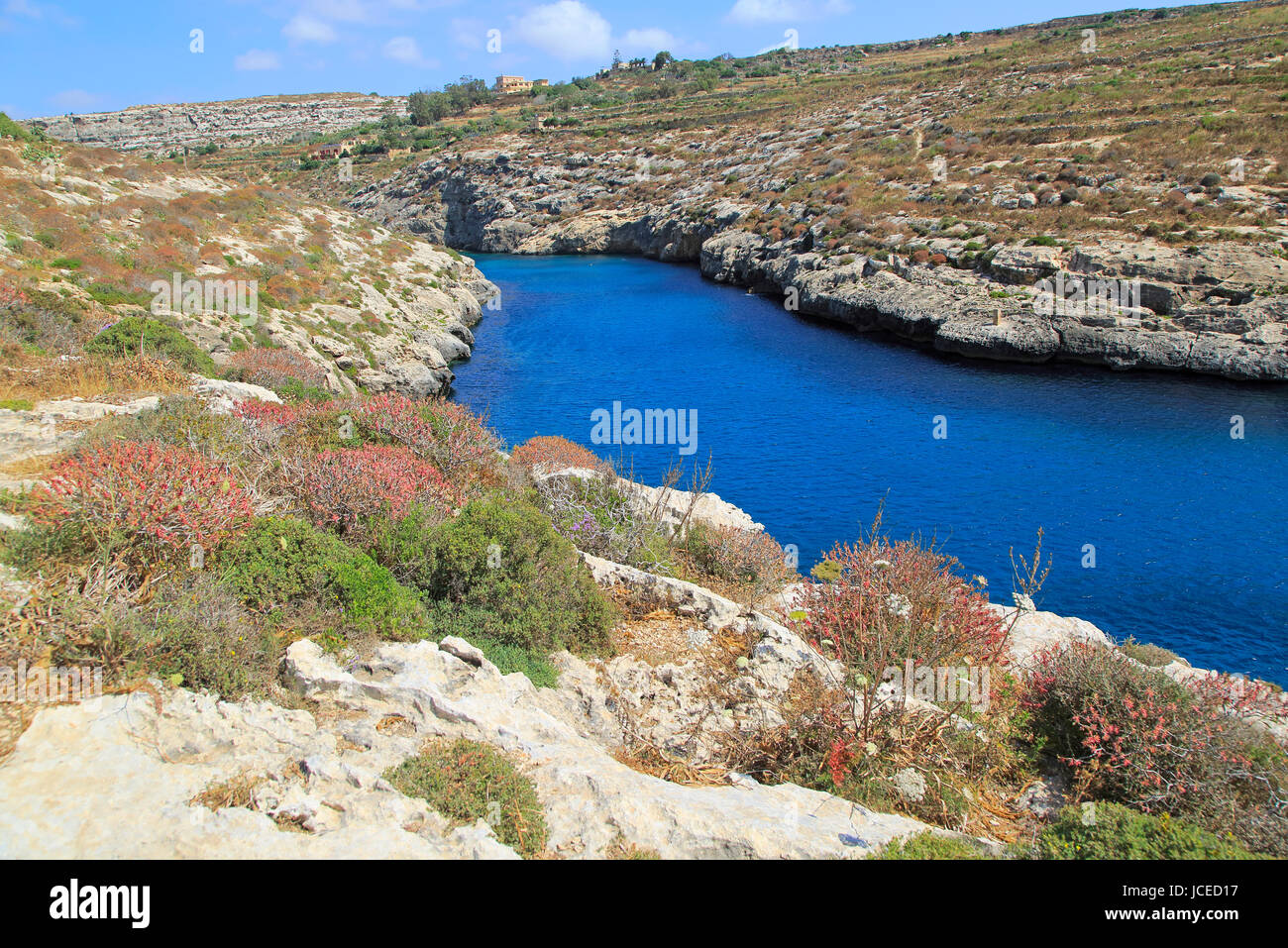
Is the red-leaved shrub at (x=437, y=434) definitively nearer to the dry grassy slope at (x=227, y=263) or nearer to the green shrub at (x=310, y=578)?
the green shrub at (x=310, y=578)

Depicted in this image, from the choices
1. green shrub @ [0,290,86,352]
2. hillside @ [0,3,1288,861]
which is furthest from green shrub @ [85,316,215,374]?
green shrub @ [0,290,86,352]

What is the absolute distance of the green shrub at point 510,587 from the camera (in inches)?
340

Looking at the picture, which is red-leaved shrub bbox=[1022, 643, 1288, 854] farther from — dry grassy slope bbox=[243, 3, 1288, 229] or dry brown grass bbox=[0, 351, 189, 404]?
dry grassy slope bbox=[243, 3, 1288, 229]

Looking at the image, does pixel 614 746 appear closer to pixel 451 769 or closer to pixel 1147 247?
pixel 451 769

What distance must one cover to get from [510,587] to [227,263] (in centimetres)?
2959

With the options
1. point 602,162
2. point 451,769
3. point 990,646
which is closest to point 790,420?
point 990,646

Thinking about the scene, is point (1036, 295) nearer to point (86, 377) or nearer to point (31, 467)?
point (86, 377)

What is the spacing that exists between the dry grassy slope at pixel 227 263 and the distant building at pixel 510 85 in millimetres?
113834

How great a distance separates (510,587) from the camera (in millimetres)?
8844

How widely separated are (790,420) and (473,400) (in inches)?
568

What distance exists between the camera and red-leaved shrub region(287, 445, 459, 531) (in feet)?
31.0

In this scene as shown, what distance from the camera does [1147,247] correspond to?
121 ft

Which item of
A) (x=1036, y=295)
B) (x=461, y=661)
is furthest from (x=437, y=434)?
(x=1036, y=295)

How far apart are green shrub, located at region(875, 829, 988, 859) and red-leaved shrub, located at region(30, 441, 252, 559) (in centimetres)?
708
